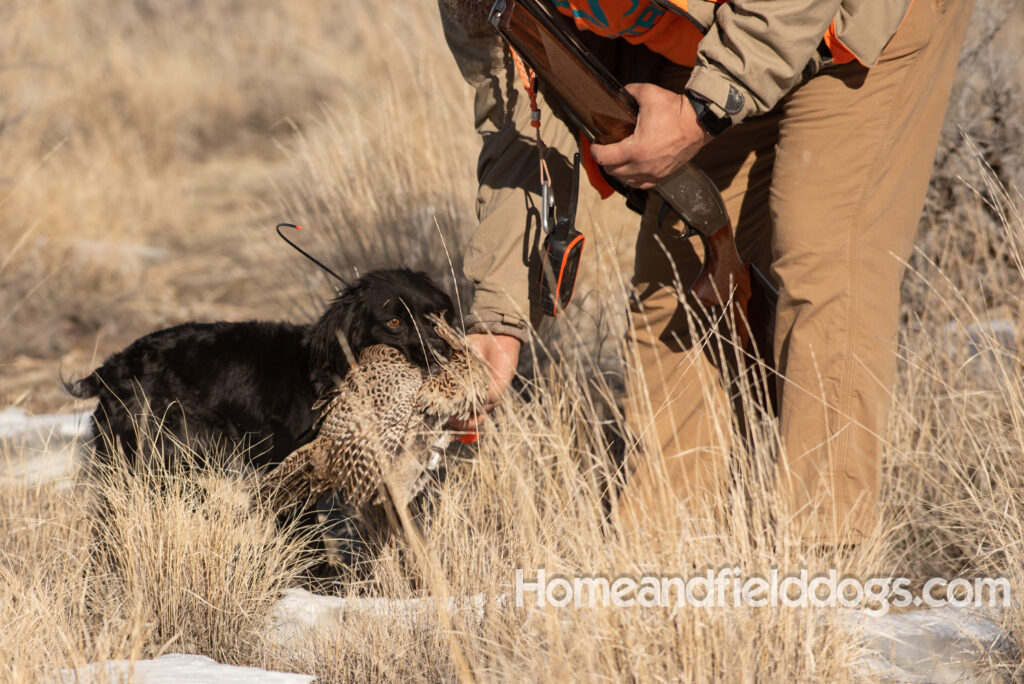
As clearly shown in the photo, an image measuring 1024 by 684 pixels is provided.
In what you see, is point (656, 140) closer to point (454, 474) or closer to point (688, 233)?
point (688, 233)

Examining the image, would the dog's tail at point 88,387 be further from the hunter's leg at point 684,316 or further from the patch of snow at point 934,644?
the patch of snow at point 934,644

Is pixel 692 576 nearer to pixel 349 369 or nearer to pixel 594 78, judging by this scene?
pixel 594 78

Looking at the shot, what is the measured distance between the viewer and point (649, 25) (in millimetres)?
2449

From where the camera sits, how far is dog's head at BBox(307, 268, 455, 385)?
123 inches

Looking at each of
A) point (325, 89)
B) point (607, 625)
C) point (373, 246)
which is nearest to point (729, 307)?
point (607, 625)

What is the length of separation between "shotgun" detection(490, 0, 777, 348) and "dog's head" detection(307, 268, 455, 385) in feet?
2.75

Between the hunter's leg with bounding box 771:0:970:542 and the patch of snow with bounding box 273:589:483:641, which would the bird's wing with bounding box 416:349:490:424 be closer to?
the patch of snow with bounding box 273:589:483:641

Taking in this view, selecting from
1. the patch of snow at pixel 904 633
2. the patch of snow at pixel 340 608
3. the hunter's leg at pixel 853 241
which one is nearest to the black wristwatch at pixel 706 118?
the hunter's leg at pixel 853 241

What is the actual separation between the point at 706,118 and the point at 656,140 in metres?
0.13

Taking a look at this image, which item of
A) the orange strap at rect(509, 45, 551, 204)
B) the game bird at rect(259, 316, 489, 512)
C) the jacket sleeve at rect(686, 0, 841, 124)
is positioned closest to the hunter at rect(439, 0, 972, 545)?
the jacket sleeve at rect(686, 0, 841, 124)

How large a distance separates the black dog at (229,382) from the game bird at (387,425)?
22cm

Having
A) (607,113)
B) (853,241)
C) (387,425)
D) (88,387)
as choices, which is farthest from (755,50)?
(88,387)

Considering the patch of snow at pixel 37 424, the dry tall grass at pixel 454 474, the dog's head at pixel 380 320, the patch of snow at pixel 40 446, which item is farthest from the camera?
the patch of snow at pixel 37 424

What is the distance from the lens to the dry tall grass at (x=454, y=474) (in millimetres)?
2018
